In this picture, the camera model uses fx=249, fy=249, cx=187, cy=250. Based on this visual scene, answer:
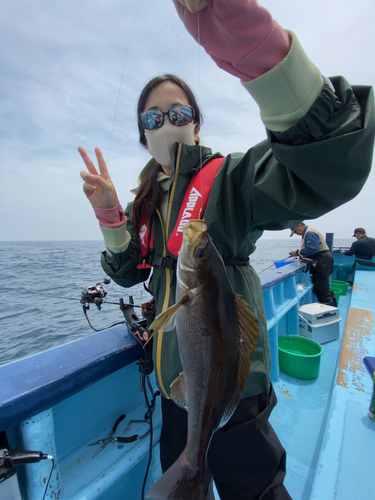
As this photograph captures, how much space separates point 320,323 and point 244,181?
4250 millimetres

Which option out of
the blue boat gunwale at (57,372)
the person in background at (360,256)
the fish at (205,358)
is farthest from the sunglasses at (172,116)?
the person in background at (360,256)

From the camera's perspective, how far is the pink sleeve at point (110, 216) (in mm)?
1744

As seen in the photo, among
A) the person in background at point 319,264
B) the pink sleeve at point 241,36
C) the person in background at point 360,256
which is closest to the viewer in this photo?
the pink sleeve at point 241,36

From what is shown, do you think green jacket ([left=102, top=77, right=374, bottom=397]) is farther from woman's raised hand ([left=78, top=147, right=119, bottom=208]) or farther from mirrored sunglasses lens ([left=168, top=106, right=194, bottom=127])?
woman's raised hand ([left=78, top=147, right=119, bottom=208])

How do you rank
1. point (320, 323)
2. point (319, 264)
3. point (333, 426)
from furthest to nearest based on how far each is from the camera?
point (319, 264)
point (320, 323)
point (333, 426)

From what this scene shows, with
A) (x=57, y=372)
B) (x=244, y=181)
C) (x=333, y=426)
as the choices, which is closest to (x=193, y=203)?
(x=244, y=181)

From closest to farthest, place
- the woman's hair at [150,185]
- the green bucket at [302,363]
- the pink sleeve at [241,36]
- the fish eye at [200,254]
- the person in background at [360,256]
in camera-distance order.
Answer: the pink sleeve at [241,36], the fish eye at [200,254], the woman's hair at [150,185], the green bucket at [302,363], the person in background at [360,256]

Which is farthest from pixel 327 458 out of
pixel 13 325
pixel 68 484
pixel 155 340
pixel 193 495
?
pixel 13 325

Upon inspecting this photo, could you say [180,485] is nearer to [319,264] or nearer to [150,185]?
[150,185]

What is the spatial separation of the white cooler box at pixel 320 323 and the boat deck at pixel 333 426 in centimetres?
46

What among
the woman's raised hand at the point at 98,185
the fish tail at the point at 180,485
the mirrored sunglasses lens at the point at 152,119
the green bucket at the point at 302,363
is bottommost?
the green bucket at the point at 302,363

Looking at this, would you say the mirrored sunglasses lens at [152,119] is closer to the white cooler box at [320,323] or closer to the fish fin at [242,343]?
the fish fin at [242,343]

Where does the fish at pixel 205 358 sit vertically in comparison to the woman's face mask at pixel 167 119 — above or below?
below

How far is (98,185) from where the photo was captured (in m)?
1.74
